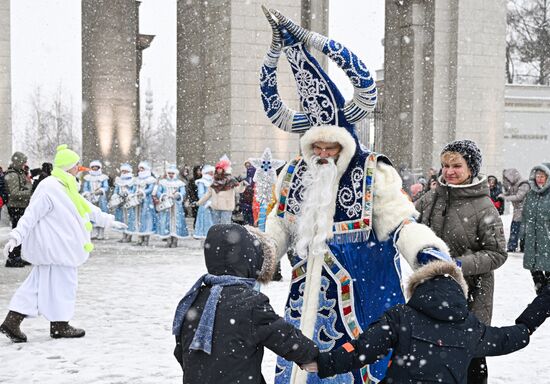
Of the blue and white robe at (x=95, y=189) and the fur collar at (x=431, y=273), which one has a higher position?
the fur collar at (x=431, y=273)

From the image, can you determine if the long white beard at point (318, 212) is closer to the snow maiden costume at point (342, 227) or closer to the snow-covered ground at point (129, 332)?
the snow maiden costume at point (342, 227)

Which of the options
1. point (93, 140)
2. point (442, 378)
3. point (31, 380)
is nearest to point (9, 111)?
point (93, 140)

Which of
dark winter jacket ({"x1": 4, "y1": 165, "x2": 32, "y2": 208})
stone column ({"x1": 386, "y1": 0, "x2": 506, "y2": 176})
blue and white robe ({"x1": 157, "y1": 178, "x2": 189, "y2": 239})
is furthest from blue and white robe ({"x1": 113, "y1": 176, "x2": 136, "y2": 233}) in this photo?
stone column ({"x1": 386, "y1": 0, "x2": 506, "y2": 176})

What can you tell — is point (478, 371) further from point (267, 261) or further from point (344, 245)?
point (267, 261)

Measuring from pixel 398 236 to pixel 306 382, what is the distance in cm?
86

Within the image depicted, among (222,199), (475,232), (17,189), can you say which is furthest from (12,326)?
(222,199)

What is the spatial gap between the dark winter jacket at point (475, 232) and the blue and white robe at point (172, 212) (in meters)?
11.1

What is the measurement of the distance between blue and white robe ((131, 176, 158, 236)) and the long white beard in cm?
1162

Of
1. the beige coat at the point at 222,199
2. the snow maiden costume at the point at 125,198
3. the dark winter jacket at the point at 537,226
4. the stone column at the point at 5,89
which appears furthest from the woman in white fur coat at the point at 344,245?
the stone column at the point at 5,89

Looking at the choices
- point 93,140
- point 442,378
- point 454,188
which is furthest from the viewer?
point 93,140

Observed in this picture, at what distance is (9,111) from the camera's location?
19469 mm

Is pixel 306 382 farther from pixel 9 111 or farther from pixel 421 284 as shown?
pixel 9 111

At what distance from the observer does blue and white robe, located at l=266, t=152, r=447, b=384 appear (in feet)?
12.5

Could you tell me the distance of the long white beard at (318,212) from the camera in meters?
3.88
